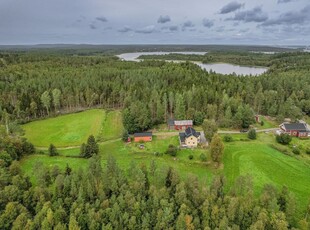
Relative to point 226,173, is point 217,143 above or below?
above

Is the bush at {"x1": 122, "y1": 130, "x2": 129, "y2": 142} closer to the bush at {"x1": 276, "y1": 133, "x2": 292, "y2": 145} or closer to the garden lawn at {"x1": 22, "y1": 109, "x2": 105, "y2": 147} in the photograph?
the garden lawn at {"x1": 22, "y1": 109, "x2": 105, "y2": 147}

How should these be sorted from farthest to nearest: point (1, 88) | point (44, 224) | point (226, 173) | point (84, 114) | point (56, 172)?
1. point (1, 88)
2. point (84, 114)
3. point (226, 173)
4. point (56, 172)
5. point (44, 224)

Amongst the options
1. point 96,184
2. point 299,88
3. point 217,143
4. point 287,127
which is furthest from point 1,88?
point 299,88

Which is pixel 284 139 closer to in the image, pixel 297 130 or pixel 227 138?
pixel 297 130

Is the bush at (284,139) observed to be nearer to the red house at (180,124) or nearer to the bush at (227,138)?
the bush at (227,138)

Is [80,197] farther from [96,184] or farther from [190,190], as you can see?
[190,190]

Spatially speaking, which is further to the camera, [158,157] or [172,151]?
[158,157]

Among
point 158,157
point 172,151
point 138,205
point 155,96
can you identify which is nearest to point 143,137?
point 158,157
